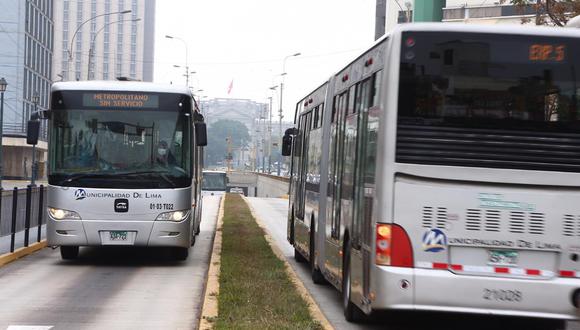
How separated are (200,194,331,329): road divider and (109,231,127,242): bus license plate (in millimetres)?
1590

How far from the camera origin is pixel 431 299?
8484mm

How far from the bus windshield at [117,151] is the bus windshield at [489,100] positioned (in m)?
8.16

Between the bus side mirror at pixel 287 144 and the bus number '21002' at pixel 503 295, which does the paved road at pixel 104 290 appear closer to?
the bus side mirror at pixel 287 144

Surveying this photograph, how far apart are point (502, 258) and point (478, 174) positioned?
0.79 meters

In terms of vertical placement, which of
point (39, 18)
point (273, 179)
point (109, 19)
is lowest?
point (273, 179)

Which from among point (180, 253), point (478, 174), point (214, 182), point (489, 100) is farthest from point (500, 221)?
point (214, 182)

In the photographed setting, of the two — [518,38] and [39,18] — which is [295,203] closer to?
[518,38]

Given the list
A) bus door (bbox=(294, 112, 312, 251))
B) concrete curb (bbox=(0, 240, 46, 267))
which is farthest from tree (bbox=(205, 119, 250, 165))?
bus door (bbox=(294, 112, 312, 251))

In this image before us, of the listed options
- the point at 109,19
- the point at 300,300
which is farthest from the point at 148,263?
the point at 109,19

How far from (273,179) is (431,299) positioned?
78.9m

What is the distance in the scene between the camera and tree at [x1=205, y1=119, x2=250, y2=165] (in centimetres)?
18162

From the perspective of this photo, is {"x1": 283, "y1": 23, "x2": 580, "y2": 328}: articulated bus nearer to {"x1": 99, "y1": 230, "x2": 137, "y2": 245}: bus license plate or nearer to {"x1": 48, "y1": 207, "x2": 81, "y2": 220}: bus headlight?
{"x1": 99, "y1": 230, "x2": 137, "y2": 245}: bus license plate

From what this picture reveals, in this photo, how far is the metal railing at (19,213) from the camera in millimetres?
17344

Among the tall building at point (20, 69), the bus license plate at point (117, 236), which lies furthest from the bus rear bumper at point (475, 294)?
the tall building at point (20, 69)
